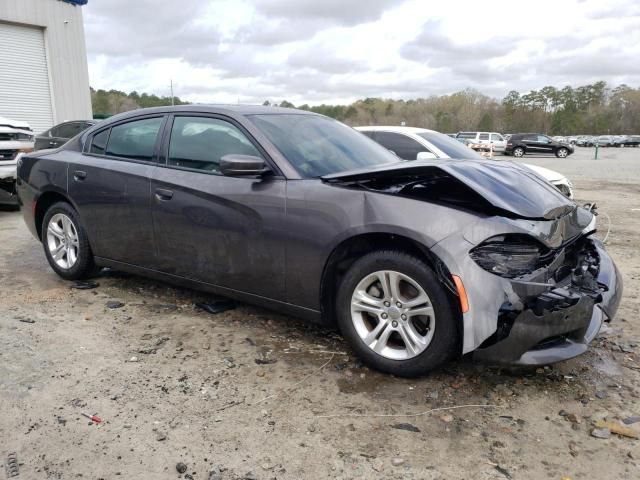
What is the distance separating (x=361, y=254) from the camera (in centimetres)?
308

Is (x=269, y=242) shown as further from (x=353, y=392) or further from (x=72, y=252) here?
(x=72, y=252)

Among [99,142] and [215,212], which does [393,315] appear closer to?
[215,212]

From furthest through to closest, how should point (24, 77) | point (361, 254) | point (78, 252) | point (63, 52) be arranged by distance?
point (63, 52)
point (24, 77)
point (78, 252)
point (361, 254)

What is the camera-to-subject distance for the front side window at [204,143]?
3592 mm

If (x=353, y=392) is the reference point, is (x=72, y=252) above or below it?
above

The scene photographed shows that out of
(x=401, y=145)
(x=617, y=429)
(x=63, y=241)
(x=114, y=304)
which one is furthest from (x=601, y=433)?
(x=401, y=145)

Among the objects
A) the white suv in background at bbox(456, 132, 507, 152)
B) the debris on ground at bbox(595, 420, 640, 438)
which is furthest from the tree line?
the debris on ground at bbox(595, 420, 640, 438)

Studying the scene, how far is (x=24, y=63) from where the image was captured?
16.1 m

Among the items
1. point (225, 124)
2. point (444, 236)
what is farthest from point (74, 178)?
point (444, 236)

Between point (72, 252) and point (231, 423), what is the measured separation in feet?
9.61

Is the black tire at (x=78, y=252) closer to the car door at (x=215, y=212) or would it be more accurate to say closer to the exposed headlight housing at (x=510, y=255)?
the car door at (x=215, y=212)

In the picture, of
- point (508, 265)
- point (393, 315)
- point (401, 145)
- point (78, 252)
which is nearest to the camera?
point (508, 265)

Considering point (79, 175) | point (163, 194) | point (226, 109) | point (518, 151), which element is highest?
point (226, 109)

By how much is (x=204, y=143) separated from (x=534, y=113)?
112622 millimetres
